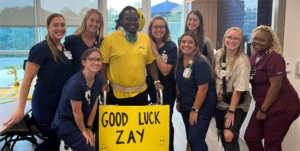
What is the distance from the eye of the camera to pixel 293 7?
2.51 metres

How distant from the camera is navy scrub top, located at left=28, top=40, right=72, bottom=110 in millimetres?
1992

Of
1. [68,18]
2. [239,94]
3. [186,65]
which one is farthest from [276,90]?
[68,18]

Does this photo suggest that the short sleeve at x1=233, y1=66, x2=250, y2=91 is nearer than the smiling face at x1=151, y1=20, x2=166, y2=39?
Yes

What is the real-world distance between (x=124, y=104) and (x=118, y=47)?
522 millimetres

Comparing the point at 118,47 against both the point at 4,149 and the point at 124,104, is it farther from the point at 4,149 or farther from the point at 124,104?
the point at 4,149

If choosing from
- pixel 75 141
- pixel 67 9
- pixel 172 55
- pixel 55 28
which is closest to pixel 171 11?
pixel 67 9

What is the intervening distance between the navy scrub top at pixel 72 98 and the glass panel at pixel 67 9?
4.10 m

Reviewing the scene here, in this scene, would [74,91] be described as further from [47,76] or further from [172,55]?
[172,55]

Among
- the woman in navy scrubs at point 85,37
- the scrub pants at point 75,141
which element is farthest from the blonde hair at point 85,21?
the scrub pants at point 75,141

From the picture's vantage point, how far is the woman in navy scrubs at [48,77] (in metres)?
2.00

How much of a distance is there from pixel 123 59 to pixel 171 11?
4.33 metres

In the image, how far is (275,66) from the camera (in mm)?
1981

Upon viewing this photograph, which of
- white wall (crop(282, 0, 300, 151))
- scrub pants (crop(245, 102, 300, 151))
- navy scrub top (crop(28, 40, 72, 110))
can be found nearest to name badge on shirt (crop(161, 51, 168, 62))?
navy scrub top (crop(28, 40, 72, 110))

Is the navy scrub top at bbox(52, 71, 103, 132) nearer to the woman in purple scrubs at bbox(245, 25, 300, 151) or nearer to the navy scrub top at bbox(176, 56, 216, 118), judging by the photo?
the navy scrub top at bbox(176, 56, 216, 118)
